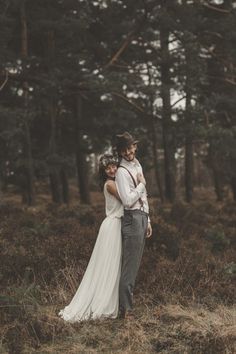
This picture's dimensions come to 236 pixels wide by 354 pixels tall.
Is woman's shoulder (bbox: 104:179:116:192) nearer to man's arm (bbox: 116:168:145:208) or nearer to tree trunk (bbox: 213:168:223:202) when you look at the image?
man's arm (bbox: 116:168:145:208)

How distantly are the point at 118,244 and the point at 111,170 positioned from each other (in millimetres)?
939

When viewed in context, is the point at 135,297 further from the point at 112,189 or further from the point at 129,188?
the point at 129,188

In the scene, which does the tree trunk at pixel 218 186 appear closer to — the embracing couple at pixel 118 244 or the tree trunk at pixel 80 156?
the tree trunk at pixel 80 156

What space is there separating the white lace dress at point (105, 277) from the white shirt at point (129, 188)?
333 millimetres

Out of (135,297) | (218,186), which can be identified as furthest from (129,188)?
(218,186)

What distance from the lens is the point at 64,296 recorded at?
717 cm

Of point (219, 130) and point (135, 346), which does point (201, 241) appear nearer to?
point (219, 130)

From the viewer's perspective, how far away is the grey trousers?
21.1 feet

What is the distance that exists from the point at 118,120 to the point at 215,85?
4146mm

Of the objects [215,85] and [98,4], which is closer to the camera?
[98,4]

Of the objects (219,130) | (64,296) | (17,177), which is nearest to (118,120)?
(17,177)

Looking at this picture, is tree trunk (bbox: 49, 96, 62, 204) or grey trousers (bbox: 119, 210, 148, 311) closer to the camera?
grey trousers (bbox: 119, 210, 148, 311)

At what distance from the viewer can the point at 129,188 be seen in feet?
21.0

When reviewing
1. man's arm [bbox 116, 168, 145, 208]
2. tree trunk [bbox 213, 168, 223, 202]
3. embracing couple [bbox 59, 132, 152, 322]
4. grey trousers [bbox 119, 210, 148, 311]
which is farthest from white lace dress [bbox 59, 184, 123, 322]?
tree trunk [bbox 213, 168, 223, 202]
